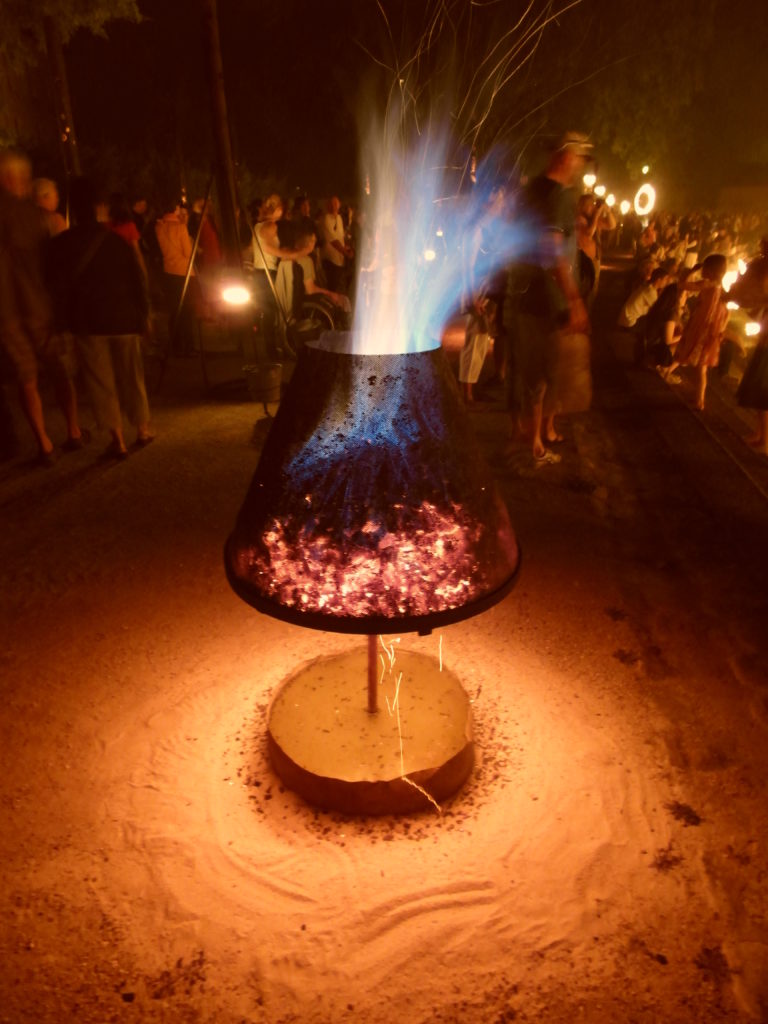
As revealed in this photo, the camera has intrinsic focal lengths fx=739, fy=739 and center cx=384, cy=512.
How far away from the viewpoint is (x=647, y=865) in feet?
9.01

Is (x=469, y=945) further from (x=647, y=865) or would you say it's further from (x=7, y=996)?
(x=7, y=996)

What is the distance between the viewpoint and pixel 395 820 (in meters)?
2.99

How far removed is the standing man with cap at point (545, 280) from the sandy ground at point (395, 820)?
5.45 ft

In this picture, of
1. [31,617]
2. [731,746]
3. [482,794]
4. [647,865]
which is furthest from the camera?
[31,617]

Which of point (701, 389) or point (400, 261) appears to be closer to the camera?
point (400, 261)

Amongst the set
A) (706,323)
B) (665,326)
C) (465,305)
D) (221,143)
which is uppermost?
(221,143)

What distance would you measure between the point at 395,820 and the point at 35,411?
16.3 ft

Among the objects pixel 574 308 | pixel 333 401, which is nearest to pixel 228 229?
pixel 574 308

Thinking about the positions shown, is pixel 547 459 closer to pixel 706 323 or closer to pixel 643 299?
pixel 706 323

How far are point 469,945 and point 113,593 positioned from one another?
120 inches


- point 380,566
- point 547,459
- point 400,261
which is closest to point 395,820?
point 380,566

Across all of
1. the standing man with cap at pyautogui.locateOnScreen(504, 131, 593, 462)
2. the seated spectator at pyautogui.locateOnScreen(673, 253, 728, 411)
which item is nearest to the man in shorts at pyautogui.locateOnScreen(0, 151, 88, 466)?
the standing man with cap at pyautogui.locateOnScreen(504, 131, 593, 462)

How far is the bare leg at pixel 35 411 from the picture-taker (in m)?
6.13

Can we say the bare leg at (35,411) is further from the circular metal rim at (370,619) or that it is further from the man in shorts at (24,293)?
the circular metal rim at (370,619)
